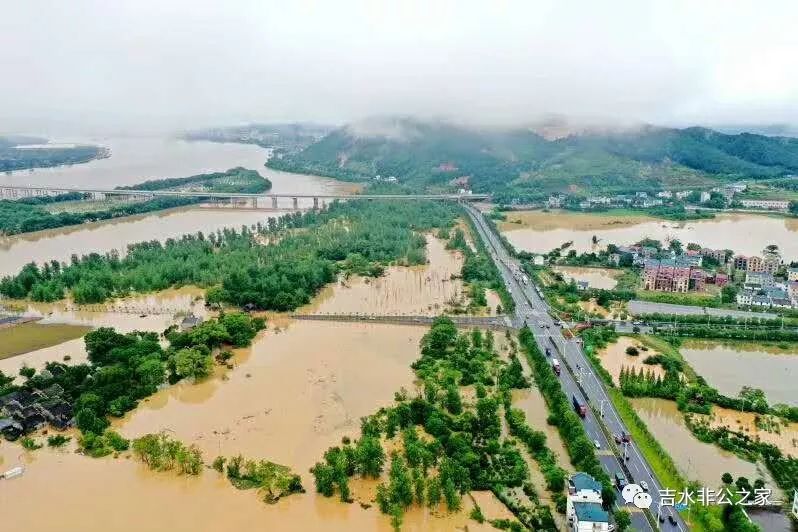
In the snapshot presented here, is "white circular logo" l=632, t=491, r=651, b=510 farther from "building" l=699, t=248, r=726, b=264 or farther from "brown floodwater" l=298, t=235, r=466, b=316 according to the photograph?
"building" l=699, t=248, r=726, b=264

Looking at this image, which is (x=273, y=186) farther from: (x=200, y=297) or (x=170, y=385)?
(x=170, y=385)

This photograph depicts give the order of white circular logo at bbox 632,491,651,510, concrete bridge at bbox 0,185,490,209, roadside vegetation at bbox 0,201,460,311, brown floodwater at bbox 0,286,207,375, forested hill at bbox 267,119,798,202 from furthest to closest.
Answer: forested hill at bbox 267,119,798,202 < concrete bridge at bbox 0,185,490,209 < roadside vegetation at bbox 0,201,460,311 < brown floodwater at bbox 0,286,207,375 < white circular logo at bbox 632,491,651,510

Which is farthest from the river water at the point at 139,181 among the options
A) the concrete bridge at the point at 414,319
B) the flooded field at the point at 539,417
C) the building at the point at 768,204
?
the building at the point at 768,204

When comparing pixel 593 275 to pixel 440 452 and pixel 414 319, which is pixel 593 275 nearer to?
pixel 414 319

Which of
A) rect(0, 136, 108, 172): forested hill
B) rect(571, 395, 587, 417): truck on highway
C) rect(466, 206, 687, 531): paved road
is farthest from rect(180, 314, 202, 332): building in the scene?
rect(0, 136, 108, 172): forested hill

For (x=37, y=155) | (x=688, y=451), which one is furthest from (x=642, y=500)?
(x=37, y=155)

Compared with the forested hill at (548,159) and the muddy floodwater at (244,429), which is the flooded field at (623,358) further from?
the forested hill at (548,159)
